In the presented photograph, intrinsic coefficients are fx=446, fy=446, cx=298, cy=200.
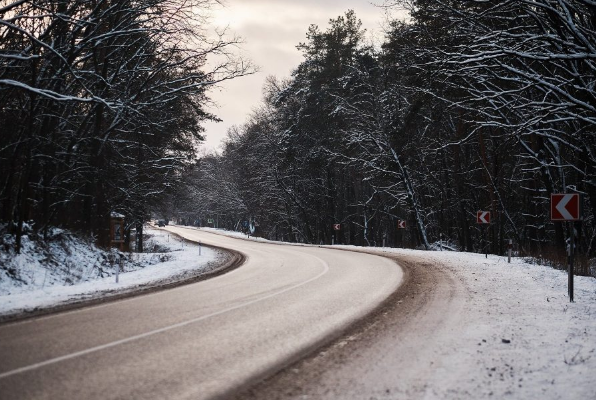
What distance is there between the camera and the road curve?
14.7 ft

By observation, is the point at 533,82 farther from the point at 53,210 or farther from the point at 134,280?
the point at 53,210

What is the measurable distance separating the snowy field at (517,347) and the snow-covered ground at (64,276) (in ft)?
24.5

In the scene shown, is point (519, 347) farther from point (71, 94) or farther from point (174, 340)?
point (71, 94)

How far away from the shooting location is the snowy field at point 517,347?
4480 millimetres

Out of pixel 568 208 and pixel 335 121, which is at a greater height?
pixel 335 121

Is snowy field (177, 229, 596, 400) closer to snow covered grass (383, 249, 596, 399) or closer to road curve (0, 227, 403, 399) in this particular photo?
snow covered grass (383, 249, 596, 399)

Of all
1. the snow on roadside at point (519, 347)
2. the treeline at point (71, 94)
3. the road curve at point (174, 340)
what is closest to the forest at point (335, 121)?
the treeline at point (71, 94)

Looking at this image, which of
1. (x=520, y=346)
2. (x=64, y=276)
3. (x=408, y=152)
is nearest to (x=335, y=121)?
(x=408, y=152)

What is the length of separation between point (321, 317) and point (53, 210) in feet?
39.9

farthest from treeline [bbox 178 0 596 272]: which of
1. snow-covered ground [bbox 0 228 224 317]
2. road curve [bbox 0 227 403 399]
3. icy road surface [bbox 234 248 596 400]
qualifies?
snow-covered ground [bbox 0 228 224 317]

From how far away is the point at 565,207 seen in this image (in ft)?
32.3

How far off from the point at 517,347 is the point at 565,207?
5.24 m

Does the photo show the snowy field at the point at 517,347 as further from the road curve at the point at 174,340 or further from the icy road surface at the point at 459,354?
the road curve at the point at 174,340

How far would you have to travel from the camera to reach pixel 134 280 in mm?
12977
